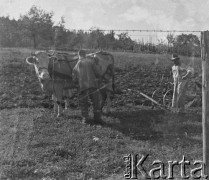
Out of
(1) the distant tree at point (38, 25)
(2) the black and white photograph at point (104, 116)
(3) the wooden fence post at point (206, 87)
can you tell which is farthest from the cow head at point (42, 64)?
(1) the distant tree at point (38, 25)

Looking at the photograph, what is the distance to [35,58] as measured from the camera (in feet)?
39.9

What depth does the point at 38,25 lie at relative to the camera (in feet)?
80.7

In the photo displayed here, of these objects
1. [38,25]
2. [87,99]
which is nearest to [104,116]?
[87,99]

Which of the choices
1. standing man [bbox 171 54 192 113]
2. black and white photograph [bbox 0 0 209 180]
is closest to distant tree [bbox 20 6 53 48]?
black and white photograph [bbox 0 0 209 180]

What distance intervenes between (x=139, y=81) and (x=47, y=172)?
9267 mm

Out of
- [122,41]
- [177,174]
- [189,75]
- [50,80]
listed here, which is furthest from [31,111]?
[177,174]

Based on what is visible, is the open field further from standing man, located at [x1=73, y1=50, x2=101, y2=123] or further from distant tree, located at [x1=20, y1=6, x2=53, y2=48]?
distant tree, located at [x1=20, y1=6, x2=53, y2=48]

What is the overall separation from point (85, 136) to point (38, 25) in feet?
54.4

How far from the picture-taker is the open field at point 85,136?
7.30 meters

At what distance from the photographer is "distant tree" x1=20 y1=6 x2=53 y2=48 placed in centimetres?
2336

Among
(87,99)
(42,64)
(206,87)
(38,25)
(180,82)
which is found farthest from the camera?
(38,25)

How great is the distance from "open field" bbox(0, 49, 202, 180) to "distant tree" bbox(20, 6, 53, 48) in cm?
834

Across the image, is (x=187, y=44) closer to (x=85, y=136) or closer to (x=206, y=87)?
(x=85, y=136)

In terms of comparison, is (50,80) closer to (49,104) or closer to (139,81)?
(49,104)
